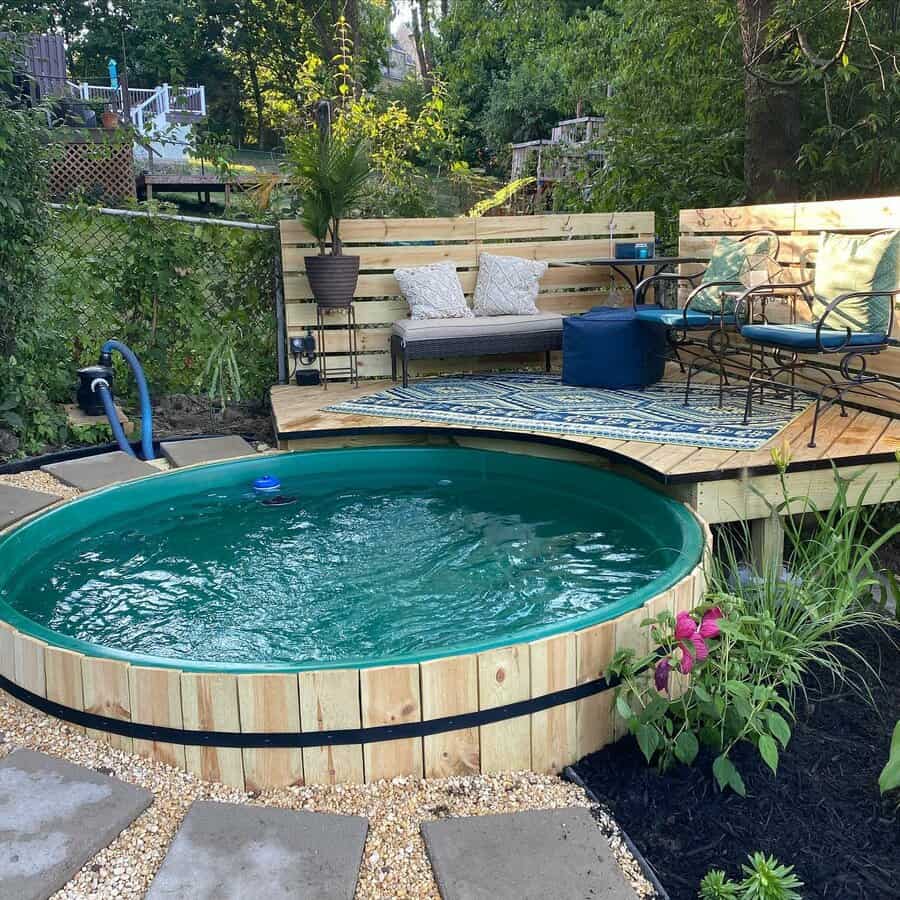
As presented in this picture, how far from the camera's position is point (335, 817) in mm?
2291

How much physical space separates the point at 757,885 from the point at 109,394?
4.70 metres

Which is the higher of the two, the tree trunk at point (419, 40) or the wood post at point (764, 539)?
the tree trunk at point (419, 40)

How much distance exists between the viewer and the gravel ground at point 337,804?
6.80 ft

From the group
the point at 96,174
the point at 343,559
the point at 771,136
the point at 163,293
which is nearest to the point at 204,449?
the point at 163,293

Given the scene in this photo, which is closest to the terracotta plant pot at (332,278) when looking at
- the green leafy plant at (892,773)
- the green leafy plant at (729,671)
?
the green leafy plant at (729,671)

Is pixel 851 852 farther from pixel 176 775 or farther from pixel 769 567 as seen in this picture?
pixel 176 775

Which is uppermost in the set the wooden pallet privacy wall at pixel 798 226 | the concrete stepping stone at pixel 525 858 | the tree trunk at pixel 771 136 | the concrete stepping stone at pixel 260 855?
the tree trunk at pixel 771 136

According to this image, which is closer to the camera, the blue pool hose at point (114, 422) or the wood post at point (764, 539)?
the wood post at point (764, 539)

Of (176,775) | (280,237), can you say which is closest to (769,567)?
(176,775)

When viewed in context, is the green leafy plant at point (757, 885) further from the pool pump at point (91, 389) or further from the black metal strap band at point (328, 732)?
the pool pump at point (91, 389)

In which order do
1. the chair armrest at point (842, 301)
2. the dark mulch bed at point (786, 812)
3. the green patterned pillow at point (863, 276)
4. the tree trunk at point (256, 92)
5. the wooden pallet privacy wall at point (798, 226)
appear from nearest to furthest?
the dark mulch bed at point (786, 812) → the chair armrest at point (842, 301) → the green patterned pillow at point (863, 276) → the wooden pallet privacy wall at point (798, 226) → the tree trunk at point (256, 92)

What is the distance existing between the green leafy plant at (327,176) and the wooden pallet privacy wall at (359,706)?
14.3 ft

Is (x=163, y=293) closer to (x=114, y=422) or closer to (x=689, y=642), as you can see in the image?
(x=114, y=422)

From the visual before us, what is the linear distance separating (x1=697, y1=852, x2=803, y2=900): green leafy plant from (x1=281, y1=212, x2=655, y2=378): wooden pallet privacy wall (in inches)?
215
